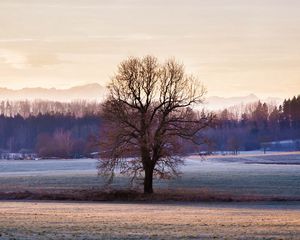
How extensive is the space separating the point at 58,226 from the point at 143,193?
3138 cm

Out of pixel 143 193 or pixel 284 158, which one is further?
pixel 284 158

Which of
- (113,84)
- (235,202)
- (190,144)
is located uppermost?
(113,84)

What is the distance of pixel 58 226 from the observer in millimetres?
25031

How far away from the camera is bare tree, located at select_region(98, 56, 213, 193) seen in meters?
Answer: 56.2

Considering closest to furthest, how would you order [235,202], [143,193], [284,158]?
[235,202] → [143,193] → [284,158]

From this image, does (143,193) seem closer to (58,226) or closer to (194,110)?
(194,110)

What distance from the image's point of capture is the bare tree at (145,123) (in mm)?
56156

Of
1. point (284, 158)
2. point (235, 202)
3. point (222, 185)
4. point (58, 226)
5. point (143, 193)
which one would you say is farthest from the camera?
point (284, 158)

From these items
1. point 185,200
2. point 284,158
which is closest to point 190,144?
point 185,200

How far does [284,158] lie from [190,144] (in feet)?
241

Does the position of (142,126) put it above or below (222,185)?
above

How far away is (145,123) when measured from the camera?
56.3 m

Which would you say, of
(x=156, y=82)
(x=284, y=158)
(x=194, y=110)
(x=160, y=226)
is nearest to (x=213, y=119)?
(x=194, y=110)

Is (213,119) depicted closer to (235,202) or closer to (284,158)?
(235,202)
